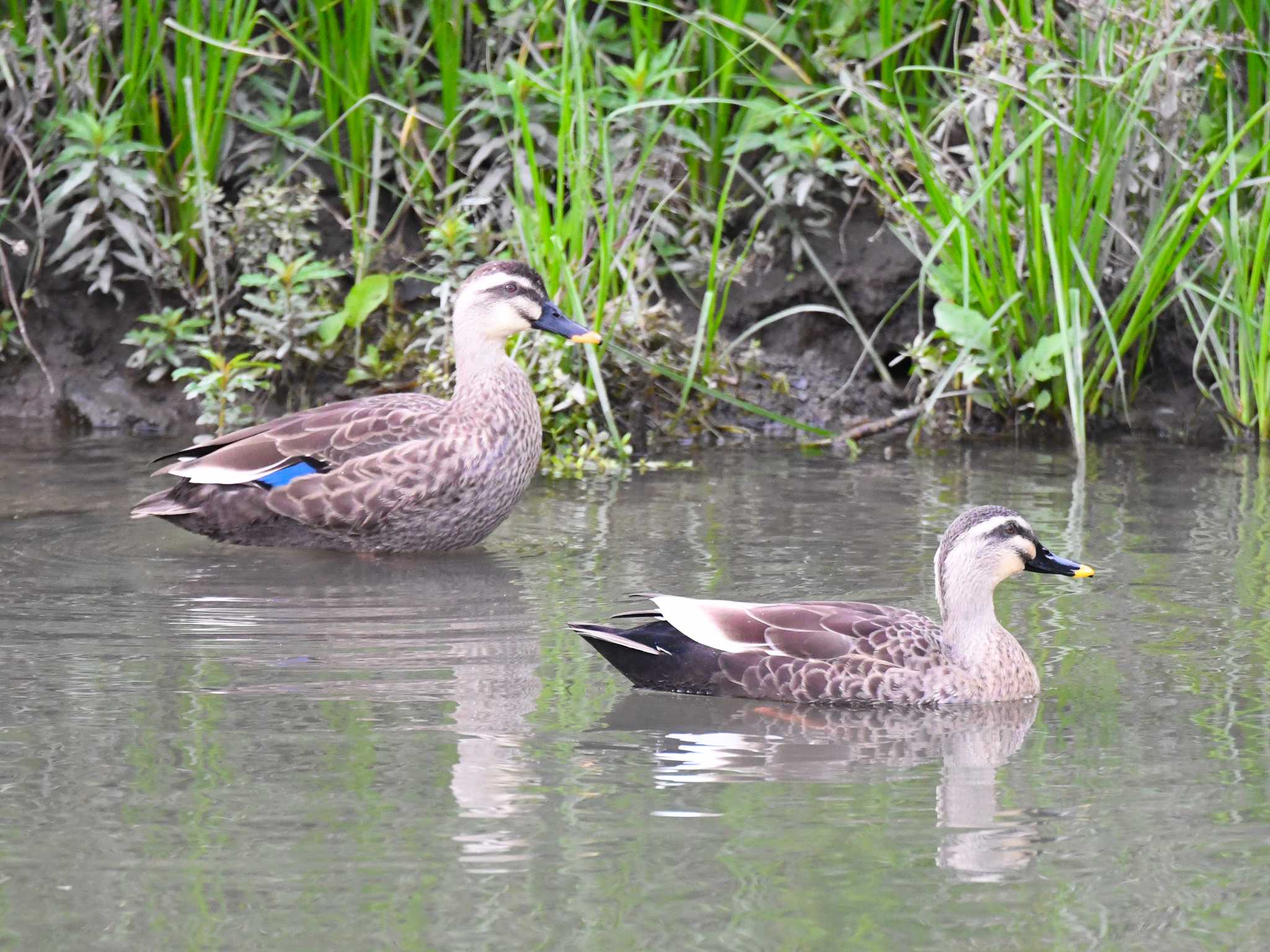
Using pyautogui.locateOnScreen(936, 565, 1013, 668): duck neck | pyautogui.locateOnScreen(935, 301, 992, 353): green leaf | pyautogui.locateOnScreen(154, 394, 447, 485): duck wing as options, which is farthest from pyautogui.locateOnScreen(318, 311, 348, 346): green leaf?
pyautogui.locateOnScreen(936, 565, 1013, 668): duck neck

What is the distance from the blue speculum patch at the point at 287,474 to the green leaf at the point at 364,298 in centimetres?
248

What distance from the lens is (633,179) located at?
9.23 meters

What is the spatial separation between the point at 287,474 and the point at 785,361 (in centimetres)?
376

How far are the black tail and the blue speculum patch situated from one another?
7.72ft

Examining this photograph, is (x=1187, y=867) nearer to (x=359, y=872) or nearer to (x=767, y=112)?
(x=359, y=872)

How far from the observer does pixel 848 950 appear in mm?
3766

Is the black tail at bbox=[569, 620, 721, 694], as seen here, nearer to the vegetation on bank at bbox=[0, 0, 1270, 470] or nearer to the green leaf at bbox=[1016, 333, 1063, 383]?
the vegetation on bank at bbox=[0, 0, 1270, 470]

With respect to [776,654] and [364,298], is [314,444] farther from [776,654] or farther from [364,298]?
[776,654]

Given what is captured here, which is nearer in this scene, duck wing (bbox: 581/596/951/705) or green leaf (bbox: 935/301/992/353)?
duck wing (bbox: 581/596/951/705)

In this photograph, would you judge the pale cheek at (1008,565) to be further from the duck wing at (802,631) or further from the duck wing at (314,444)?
the duck wing at (314,444)

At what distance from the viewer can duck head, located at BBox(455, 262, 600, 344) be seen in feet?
26.2

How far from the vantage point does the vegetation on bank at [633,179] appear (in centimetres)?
929

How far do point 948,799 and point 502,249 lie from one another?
19.7 feet

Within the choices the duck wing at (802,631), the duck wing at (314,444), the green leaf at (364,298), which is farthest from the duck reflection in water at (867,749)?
the green leaf at (364,298)
